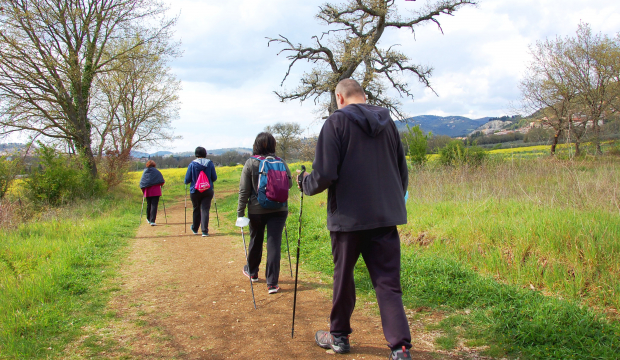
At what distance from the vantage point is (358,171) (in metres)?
3.00

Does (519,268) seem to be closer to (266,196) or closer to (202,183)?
(266,196)

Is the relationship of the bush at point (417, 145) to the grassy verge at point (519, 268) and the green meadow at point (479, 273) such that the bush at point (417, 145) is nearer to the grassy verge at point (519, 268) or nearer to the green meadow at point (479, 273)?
the green meadow at point (479, 273)

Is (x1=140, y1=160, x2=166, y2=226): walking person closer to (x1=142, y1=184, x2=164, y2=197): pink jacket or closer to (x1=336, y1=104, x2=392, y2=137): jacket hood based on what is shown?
(x1=142, y1=184, x2=164, y2=197): pink jacket

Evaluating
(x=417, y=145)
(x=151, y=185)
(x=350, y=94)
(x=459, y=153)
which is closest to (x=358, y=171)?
(x=350, y=94)

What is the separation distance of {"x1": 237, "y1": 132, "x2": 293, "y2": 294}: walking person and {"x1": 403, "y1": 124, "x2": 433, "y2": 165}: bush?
15936 mm

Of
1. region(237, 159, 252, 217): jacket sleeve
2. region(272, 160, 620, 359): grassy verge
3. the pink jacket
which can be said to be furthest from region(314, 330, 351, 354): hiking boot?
the pink jacket

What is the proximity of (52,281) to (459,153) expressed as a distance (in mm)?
14640

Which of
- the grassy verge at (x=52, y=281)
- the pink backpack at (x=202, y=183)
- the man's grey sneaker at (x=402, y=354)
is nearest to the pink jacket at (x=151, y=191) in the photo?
the grassy verge at (x=52, y=281)

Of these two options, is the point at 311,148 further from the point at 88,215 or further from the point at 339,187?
the point at 339,187

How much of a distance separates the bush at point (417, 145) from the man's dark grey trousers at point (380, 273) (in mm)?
17761

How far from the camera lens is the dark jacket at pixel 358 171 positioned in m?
2.97

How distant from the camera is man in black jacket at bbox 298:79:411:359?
2.95m

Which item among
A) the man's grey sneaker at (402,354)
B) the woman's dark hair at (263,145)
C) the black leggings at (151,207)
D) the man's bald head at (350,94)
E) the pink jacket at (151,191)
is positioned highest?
the man's bald head at (350,94)

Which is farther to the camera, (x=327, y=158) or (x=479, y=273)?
(x=479, y=273)
